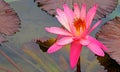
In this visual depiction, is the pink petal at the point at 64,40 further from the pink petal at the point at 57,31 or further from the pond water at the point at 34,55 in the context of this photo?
the pond water at the point at 34,55

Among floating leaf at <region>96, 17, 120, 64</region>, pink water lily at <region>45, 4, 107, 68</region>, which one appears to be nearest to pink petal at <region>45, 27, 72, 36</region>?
pink water lily at <region>45, 4, 107, 68</region>

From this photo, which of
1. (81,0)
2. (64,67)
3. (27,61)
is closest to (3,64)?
(27,61)

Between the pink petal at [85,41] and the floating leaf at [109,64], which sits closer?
the pink petal at [85,41]

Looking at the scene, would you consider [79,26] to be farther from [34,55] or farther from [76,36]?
[34,55]

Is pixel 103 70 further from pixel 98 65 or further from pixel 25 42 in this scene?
pixel 25 42

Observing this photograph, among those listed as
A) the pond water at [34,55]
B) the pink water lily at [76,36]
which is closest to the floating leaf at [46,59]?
the pond water at [34,55]
